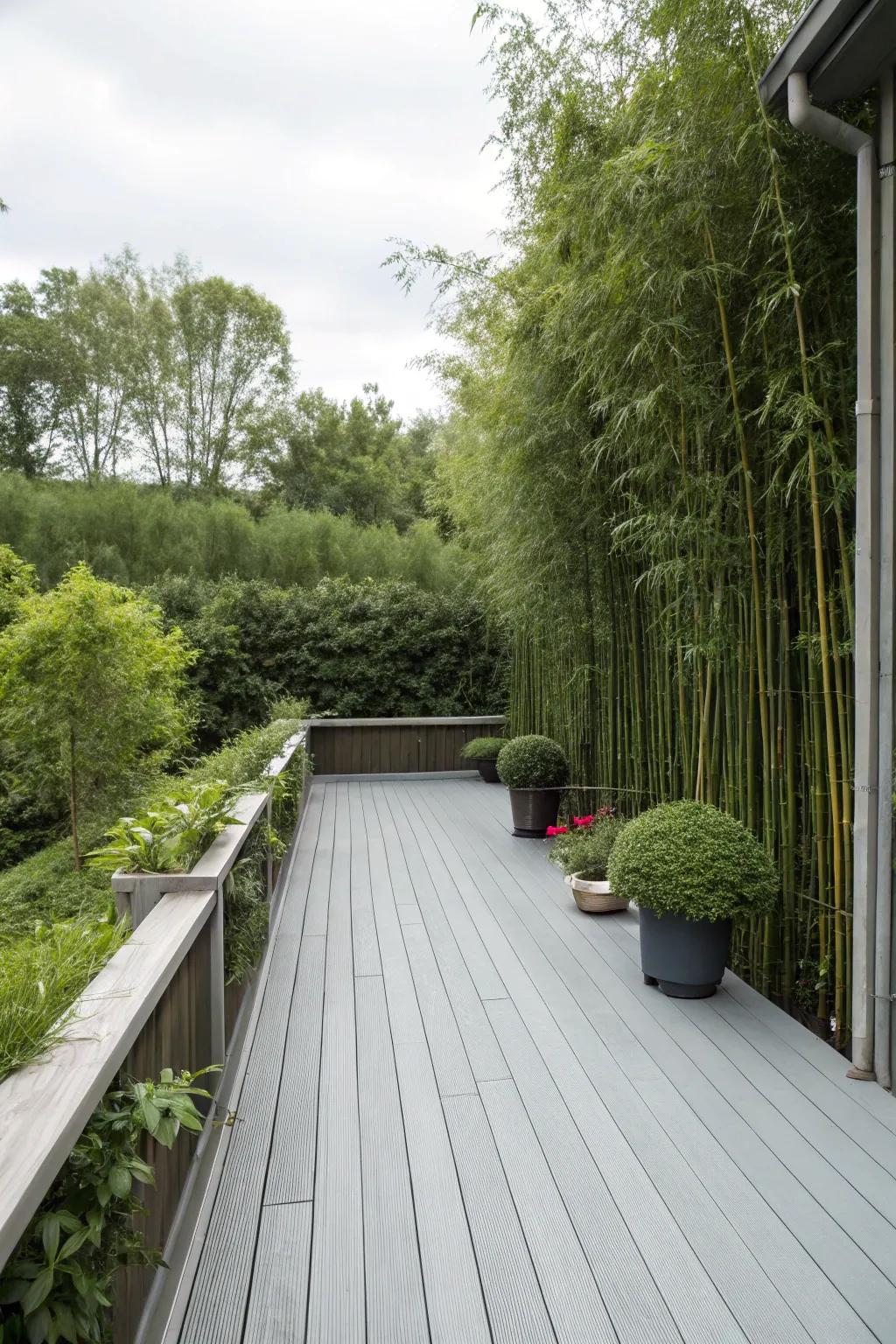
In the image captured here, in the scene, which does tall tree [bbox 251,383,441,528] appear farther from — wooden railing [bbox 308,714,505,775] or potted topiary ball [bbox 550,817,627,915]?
potted topiary ball [bbox 550,817,627,915]

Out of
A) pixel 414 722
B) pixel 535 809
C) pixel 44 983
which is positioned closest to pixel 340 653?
pixel 414 722

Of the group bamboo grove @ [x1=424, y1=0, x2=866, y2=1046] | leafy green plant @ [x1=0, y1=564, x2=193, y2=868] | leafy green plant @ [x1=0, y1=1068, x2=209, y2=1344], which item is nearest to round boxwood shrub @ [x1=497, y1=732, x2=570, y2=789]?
bamboo grove @ [x1=424, y1=0, x2=866, y2=1046]

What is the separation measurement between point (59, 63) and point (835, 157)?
4.71 m

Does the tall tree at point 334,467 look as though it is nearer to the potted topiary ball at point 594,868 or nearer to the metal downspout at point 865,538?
the potted topiary ball at point 594,868

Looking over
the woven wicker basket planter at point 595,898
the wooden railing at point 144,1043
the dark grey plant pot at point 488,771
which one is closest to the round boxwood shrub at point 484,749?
the dark grey plant pot at point 488,771

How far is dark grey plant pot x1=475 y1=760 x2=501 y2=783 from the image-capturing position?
25.3ft

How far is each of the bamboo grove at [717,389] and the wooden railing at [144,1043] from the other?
5.77 ft

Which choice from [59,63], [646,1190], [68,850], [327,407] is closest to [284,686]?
[68,850]

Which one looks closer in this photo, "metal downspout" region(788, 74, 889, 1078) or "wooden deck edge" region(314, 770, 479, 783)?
"metal downspout" region(788, 74, 889, 1078)

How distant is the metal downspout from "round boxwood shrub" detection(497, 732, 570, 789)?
9.94 feet

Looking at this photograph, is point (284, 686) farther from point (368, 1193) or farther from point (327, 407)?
point (327, 407)

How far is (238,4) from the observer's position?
4.71m

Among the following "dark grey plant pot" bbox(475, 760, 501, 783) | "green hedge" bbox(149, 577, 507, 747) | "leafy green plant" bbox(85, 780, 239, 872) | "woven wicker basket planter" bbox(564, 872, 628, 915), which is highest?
"green hedge" bbox(149, 577, 507, 747)

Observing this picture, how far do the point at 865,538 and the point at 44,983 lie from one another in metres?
2.13
